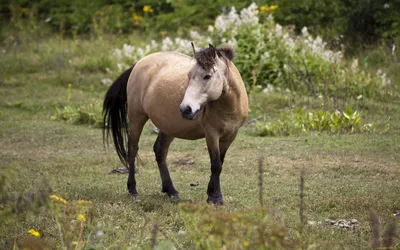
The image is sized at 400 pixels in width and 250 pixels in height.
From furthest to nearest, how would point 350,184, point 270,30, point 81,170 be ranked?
point 270,30 → point 81,170 → point 350,184

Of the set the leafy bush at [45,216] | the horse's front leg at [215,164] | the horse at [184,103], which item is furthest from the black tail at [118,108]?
the leafy bush at [45,216]

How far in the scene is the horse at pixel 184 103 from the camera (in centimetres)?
593

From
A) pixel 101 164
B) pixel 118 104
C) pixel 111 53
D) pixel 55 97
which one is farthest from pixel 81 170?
pixel 111 53

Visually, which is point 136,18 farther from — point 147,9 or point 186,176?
point 186,176

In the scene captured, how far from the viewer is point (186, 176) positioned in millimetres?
8117

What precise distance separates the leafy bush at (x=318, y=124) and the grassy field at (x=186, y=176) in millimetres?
300

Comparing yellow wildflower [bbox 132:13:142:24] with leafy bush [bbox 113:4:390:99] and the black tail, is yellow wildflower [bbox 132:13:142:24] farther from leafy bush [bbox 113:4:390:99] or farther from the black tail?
the black tail

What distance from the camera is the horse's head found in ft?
18.9

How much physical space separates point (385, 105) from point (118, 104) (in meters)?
5.82

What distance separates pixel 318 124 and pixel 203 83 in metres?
4.67

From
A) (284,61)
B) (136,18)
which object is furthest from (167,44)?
(136,18)

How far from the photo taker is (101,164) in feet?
28.9

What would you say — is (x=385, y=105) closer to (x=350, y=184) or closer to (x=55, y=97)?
(x=350, y=184)

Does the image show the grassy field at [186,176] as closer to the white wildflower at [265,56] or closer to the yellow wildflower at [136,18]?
the white wildflower at [265,56]
